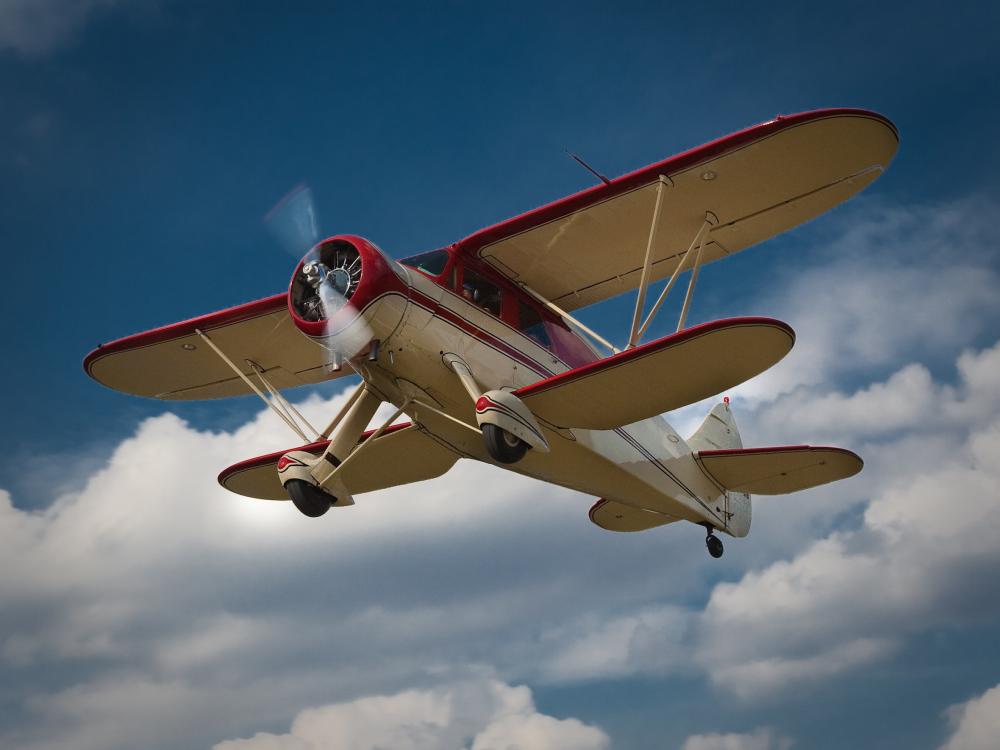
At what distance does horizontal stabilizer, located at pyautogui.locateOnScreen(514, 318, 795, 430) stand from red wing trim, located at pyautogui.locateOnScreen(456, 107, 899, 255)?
2.01 meters

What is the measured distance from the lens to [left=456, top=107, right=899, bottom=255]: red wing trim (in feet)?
40.0

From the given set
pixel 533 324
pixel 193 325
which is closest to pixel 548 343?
pixel 533 324

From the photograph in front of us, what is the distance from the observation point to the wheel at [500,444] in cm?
1177

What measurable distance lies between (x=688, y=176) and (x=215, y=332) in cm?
680

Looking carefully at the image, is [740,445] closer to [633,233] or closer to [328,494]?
[633,233]

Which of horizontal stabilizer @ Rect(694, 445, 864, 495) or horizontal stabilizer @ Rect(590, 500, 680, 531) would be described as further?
horizontal stabilizer @ Rect(590, 500, 680, 531)

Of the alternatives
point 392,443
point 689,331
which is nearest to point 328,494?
point 392,443

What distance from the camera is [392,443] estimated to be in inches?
593

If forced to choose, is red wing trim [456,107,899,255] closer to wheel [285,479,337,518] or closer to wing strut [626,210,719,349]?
wing strut [626,210,719,349]

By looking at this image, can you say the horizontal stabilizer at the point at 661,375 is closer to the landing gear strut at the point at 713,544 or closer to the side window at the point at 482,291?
the side window at the point at 482,291

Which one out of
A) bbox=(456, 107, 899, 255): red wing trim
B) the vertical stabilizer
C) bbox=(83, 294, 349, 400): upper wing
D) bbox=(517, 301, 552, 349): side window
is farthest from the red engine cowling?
the vertical stabilizer

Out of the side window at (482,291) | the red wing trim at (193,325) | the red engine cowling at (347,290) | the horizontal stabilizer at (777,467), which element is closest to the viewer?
the red engine cowling at (347,290)

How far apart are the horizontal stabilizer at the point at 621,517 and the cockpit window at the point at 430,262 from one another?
601 cm

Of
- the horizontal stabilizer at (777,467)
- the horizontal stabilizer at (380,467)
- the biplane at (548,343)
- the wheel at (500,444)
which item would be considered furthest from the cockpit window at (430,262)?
the horizontal stabilizer at (777,467)
